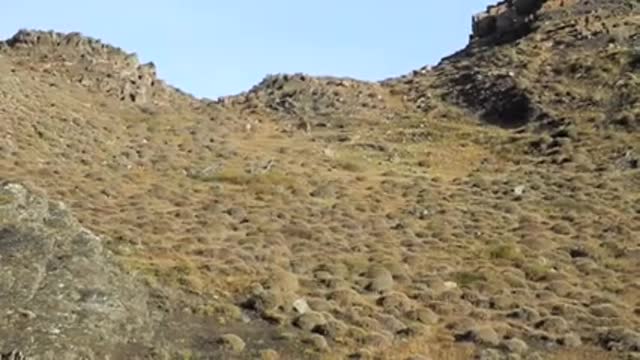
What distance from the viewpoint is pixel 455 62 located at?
67750 millimetres

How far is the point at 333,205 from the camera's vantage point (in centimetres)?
3647

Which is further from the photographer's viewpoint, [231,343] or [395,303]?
[395,303]

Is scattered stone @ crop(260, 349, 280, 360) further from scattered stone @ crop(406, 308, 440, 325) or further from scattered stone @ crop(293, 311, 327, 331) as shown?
scattered stone @ crop(406, 308, 440, 325)

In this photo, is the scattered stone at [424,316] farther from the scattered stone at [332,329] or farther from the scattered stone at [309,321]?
the scattered stone at [309,321]

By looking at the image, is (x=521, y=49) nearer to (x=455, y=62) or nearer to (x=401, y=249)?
(x=455, y=62)

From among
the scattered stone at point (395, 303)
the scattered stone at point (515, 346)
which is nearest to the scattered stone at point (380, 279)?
the scattered stone at point (395, 303)

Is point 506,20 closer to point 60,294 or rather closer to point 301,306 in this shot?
point 301,306

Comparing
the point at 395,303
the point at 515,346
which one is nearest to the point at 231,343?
the point at 395,303

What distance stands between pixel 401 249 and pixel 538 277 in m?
4.11

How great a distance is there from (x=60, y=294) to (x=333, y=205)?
1692 centimetres

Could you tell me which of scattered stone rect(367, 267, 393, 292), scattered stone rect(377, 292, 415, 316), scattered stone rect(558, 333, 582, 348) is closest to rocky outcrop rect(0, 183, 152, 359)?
scattered stone rect(377, 292, 415, 316)

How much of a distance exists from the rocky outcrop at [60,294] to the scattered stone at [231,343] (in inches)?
54.3

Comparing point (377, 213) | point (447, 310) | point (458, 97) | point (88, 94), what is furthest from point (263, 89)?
point (447, 310)

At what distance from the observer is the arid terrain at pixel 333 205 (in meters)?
21.7
